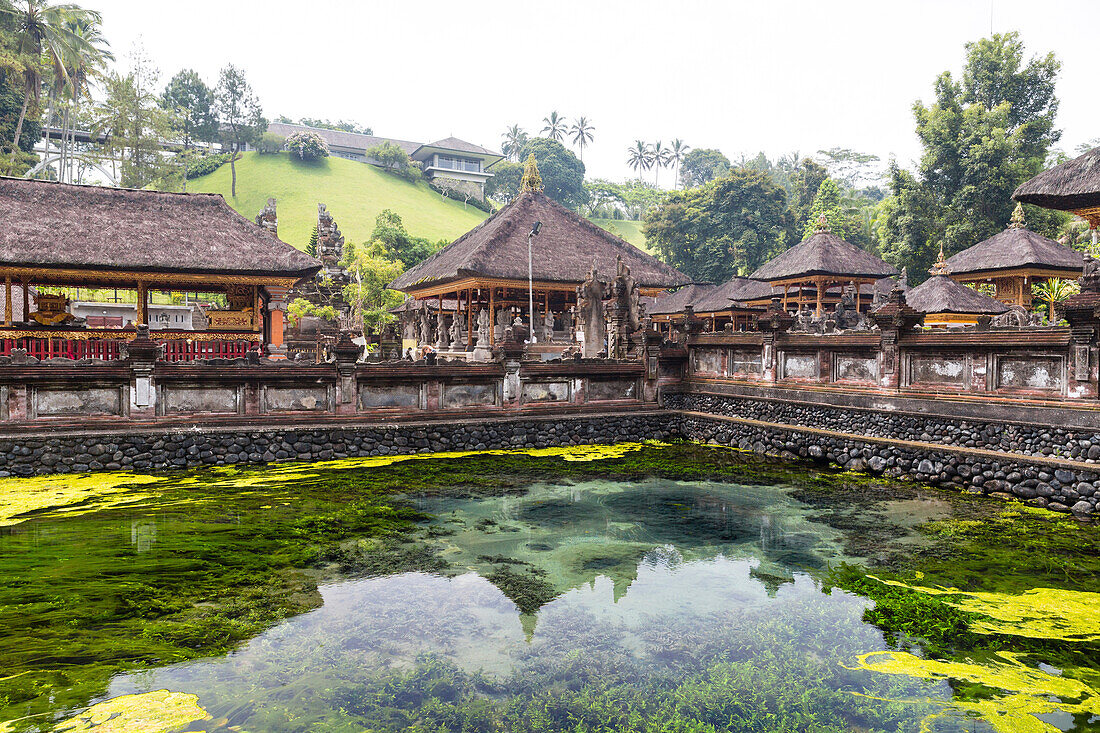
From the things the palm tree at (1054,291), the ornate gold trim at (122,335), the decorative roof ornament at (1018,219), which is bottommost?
the ornate gold trim at (122,335)

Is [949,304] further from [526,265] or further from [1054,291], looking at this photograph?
[526,265]

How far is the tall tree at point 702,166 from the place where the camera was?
301ft

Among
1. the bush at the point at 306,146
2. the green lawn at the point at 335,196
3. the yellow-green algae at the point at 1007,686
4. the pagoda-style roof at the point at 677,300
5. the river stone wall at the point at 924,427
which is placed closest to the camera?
the yellow-green algae at the point at 1007,686

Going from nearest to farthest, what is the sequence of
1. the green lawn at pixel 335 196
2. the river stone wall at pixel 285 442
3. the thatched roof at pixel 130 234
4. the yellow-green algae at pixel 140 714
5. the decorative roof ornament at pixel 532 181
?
the yellow-green algae at pixel 140 714
the river stone wall at pixel 285 442
the thatched roof at pixel 130 234
the decorative roof ornament at pixel 532 181
the green lawn at pixel 335 196

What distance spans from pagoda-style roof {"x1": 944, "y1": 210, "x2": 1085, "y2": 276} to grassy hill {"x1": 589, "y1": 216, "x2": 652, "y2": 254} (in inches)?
2087

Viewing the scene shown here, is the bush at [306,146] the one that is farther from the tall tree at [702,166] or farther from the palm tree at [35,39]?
the tall tree at [702,166]

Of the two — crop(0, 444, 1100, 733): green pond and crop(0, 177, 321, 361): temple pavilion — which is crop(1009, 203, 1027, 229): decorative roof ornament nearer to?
crop(0, 444, 1100, 733): green pond

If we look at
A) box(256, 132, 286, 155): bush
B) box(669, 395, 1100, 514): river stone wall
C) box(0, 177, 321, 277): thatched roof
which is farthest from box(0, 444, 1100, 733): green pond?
box(256, 132, 286, 155): bush

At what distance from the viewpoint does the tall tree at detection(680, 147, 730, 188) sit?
91688 mm

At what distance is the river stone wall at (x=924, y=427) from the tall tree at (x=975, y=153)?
946 inches

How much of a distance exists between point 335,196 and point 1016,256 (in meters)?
57.3

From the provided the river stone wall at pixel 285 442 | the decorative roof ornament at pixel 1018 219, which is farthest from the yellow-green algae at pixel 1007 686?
A: the decorative roof ornament at pixel 1018 219

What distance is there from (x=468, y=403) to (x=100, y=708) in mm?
10874

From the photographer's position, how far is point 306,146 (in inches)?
2813
